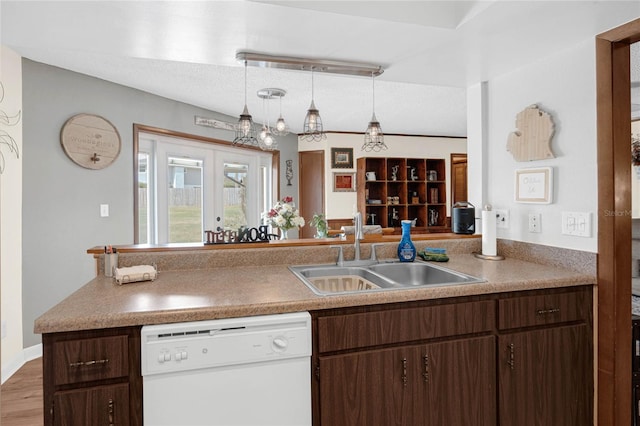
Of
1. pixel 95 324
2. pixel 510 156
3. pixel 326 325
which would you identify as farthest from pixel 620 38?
pixel 95 324

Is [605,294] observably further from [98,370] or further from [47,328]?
[47,328]

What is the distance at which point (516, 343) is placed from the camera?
1.71 meters

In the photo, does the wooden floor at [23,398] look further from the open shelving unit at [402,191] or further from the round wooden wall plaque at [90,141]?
the open shelving unit at [402,191]

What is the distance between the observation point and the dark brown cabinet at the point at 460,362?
4.87 ft

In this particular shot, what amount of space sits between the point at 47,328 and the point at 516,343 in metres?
1.81

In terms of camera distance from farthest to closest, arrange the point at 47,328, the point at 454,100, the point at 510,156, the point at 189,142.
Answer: the point at 189,142, the point at 454,100, the point at 510,156, the point at 47,328

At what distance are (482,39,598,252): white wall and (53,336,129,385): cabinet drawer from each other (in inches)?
82.3

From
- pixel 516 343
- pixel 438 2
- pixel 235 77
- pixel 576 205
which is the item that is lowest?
pixel 516 343

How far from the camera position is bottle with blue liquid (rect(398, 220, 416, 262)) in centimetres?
221

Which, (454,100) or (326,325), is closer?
(326,325)

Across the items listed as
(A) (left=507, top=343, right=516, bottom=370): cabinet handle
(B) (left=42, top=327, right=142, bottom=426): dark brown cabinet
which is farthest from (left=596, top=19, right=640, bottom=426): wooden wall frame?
(B) (left=42, top=327, right=142, bottom=426): dark brown cabinet

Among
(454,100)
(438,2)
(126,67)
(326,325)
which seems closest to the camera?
(326,325)

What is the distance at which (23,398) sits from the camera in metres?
2.44

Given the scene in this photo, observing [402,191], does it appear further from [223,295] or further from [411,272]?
[223,295]
